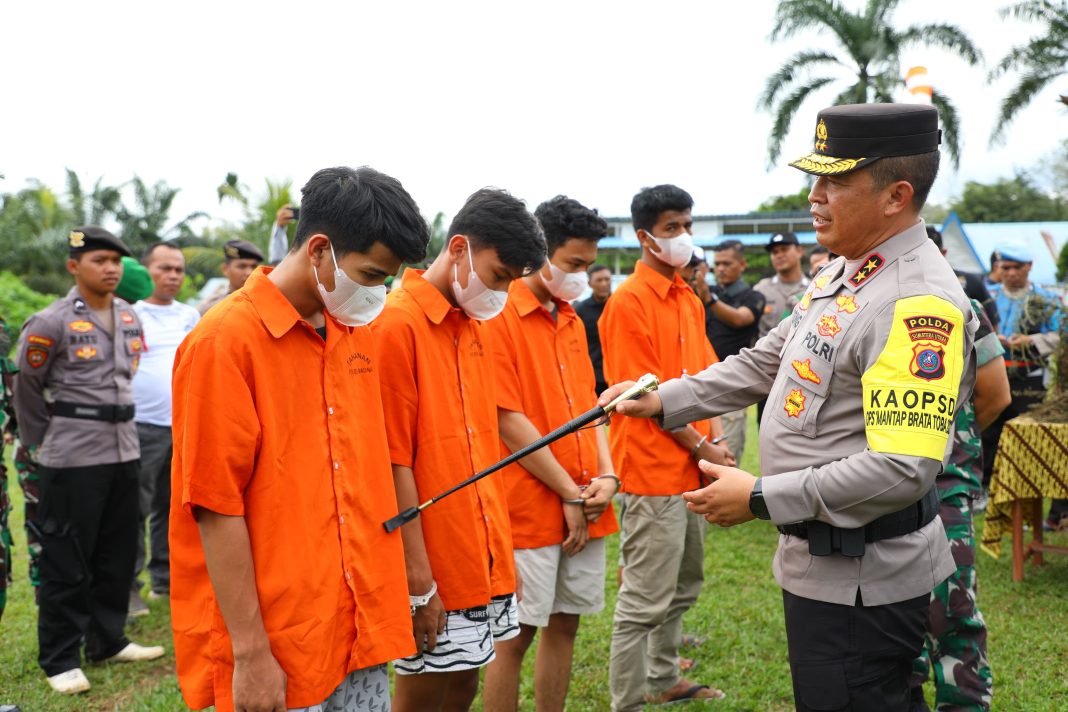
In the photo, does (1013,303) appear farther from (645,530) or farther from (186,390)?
(186,390)

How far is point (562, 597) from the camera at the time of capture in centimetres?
345

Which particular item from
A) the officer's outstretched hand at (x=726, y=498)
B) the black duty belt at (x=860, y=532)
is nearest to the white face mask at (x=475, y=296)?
the officer's outstretched hand at (x=726, y=498)

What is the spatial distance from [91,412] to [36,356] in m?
0.41

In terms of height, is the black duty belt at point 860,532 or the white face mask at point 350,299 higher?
the white face mask at point 350,299

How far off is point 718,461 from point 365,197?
225 cm

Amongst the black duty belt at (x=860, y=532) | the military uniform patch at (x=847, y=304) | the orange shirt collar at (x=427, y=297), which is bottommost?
the black duty belt at (x=860, y=532)

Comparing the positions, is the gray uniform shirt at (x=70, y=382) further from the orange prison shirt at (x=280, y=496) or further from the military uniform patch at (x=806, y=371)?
the military uniform patch at (x=806, y=371)

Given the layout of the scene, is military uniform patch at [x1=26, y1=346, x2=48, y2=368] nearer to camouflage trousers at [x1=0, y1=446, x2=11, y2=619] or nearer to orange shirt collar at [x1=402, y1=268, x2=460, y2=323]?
camouflage trousers at [x1=0, y1=446, x2=11, y2=619]

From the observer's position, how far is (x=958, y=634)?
335cm

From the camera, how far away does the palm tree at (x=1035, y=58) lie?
59.6 ft

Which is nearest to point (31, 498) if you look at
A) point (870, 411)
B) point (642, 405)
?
point (642, 405)

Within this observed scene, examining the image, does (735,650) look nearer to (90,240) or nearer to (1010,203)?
(90,240)

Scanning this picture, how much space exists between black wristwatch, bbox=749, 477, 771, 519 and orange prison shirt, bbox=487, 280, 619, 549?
1204 millimetres

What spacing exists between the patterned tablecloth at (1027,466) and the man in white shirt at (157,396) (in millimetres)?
5487
